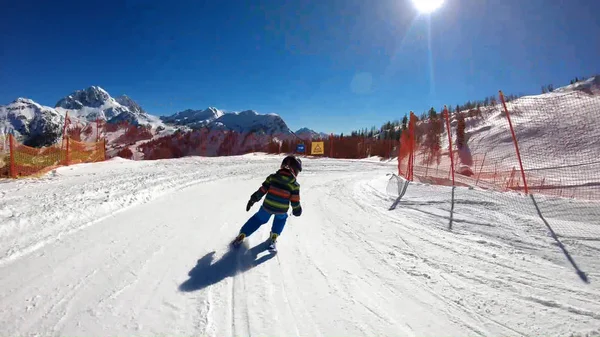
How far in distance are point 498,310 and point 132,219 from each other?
5.21 m

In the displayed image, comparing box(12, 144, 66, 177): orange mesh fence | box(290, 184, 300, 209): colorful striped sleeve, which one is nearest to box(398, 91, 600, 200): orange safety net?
box(290, 184, 300, 209): colorful striped sleeve

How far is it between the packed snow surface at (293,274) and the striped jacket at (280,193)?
570 millimetres

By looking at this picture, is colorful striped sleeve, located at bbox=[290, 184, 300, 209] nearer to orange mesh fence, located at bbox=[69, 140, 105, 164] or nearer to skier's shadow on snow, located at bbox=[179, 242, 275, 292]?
skier's shadow on snow, located at bbox=[179, 242, 275, 292]

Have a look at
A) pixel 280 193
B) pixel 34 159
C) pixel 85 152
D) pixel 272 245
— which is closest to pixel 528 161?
pixel 280 193

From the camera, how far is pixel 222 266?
3.01 metres

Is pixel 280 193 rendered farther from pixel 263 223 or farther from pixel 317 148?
pixel 317 148

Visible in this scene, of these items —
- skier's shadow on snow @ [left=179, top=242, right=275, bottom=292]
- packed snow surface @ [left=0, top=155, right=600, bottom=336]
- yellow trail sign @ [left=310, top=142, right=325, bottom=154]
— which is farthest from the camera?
yellow trail sign @ [left=310, top=142, right=325, bottom=154]

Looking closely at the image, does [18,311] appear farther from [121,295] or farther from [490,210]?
[490,210]

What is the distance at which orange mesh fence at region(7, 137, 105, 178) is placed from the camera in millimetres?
9336

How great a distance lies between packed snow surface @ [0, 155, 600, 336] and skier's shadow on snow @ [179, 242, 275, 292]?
0.7 inches

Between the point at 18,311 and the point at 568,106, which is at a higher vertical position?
the point at 568,106

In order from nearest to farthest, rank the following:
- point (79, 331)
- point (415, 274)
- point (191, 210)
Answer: point (79, 331) < point (415, 274) < point (191, 210)

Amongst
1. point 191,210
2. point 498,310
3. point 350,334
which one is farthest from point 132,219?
point 498,310

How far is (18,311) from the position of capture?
81.4 inches
